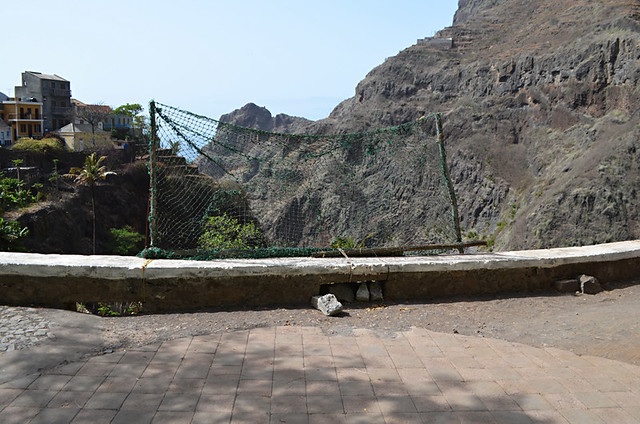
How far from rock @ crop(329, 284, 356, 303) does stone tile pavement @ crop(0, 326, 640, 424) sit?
0.86 meters

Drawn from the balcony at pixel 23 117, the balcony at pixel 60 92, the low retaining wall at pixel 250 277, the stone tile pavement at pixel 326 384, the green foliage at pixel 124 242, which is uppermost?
the balcony at pixel 60 92

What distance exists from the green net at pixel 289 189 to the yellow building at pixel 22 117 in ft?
152

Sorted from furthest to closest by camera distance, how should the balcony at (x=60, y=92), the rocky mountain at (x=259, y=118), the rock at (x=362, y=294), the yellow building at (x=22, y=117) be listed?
the rocky mountain at (x=259, y=118) → the balcony at (x=60, y=92) → the yellow building at (x=22, y=117) → the rock at (x=362, y=294)

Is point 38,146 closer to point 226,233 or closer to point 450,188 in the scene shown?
point 226,233

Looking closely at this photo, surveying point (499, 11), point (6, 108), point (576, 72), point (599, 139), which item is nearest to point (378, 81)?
point (499, 11)

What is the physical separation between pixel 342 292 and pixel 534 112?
49413 mm

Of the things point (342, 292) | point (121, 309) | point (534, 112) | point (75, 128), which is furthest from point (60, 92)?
point (342, 292)

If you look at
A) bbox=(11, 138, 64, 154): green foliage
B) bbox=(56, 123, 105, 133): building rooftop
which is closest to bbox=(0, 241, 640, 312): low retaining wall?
bbox=(11, 138, 64, 154): green foliage

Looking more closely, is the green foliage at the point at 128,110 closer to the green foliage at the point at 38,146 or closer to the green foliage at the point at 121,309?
the green foliage at the point at 38,146

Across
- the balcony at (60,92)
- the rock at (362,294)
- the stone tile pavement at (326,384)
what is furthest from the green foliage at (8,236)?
the balcony at (60,92)

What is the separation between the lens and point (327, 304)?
15.0 feet

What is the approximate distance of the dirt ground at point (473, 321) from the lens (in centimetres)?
404

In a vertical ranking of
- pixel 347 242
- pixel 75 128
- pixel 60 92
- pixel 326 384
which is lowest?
pixel 326 384

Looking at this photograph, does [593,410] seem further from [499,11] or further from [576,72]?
[499,11]
